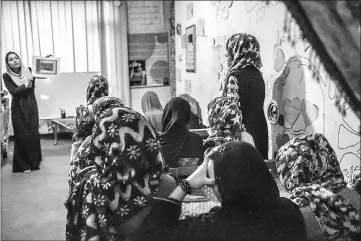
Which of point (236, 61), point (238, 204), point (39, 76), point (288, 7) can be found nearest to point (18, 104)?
point (39, 76)

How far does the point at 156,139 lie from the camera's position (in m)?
1.41

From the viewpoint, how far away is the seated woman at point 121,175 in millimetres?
1314

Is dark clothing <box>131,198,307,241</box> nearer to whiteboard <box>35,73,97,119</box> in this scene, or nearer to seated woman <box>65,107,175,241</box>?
seated woman <box>65,107,175,241</box>

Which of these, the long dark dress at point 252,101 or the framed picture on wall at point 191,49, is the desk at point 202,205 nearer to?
the long dark dress at point 252,101

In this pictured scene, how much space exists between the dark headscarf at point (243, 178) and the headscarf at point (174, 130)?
89 cm

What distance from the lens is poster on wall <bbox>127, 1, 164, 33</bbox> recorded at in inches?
252

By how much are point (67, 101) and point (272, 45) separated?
14.9 ft

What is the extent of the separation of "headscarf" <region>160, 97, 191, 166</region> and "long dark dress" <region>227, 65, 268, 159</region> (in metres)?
0.40

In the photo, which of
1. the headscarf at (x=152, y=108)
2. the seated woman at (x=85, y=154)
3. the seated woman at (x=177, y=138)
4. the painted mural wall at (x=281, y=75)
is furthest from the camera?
the headscarf at (x=152, y=108)

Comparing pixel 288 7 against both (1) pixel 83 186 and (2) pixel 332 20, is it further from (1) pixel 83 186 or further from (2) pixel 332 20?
(1) pixel 83 186

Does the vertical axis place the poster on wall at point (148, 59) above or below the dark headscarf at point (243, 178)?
above

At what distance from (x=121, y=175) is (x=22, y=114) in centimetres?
364

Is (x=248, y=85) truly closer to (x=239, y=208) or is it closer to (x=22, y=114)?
(x=239, y=208)

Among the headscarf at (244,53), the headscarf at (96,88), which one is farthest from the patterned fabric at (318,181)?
the headscarf at (96,88)
